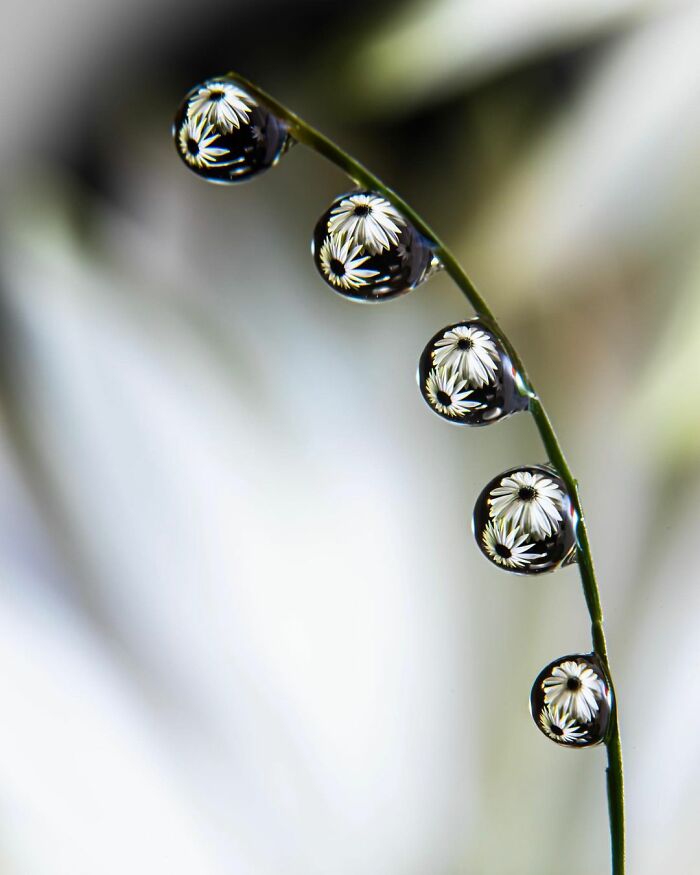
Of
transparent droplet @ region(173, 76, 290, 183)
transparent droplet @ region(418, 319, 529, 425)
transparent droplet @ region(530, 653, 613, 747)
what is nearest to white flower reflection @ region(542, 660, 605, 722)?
transparent droplet @ region(530, 653, 613, 747)

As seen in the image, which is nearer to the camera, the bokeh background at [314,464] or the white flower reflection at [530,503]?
the white flower reflection at [530,503]

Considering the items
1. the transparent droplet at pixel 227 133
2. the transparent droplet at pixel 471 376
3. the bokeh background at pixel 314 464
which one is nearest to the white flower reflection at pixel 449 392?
the transparent droplet at pixel 471 376

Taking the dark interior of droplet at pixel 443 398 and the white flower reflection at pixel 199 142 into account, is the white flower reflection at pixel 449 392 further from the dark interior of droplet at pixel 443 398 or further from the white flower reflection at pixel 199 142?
the white flower reflection at pixel 199 142

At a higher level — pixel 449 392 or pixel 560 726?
pixel 449 392

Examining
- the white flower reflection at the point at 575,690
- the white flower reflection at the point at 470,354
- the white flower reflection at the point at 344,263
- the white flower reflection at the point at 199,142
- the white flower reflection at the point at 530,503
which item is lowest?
the white flower reflection at the point at 575,690

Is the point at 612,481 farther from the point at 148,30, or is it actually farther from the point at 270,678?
the point at 148,30

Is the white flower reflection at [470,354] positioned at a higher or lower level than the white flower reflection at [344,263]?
lower

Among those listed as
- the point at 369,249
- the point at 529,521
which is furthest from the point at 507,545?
the point at 369,249

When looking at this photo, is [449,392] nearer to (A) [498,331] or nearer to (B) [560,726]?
(A) [498,331]

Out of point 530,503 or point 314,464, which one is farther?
point 314,464
